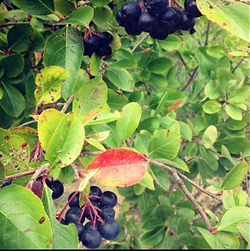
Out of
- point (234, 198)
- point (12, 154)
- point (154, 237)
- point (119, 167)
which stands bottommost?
point (154, 237)

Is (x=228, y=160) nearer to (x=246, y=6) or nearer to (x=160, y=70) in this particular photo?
(x=160, y=70)

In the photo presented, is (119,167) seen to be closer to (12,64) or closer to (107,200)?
(107,200)

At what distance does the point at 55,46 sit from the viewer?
2.99 feet

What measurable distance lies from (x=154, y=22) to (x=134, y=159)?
476mm

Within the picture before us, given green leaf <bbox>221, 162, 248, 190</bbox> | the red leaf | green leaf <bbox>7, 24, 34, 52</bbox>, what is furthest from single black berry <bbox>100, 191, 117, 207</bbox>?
green leaf <bbox>7, 24, 34, 52</bbox>

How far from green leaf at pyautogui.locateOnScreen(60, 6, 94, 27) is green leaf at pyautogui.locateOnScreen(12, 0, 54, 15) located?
0.25 ft

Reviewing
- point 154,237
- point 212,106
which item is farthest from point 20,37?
Answer: point 154,237

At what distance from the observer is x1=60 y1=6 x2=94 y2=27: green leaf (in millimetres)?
832

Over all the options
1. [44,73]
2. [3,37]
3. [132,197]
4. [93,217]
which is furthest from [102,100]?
[132,197]

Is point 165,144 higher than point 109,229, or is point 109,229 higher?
point 165,144

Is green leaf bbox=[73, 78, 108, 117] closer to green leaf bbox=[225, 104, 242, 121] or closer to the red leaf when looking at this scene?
the red leaf

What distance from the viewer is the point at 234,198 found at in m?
1.04

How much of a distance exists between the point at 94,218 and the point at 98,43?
0.51 metres

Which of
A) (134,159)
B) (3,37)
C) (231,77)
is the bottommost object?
(231,77)
